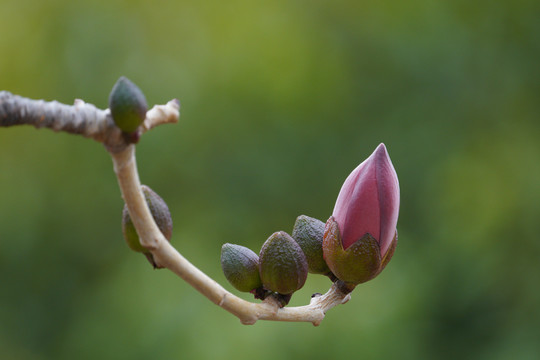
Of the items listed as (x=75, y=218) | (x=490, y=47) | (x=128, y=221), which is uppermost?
(x=490, y=47)

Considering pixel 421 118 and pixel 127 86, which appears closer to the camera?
pixel 127 86

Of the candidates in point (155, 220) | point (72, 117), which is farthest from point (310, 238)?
point (72, 117)

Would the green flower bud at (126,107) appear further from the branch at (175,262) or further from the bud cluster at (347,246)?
the bud cluster at (347,246)

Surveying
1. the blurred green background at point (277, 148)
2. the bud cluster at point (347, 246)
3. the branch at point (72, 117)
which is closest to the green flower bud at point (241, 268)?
the bud cluster at point (347, 246)

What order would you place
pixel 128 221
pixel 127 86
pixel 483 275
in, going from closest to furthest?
pixel 127 86
pixel 128 221
pixel 483 275

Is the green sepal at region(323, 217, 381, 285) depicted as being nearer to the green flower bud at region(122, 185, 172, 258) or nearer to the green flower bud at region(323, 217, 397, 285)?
Result: the green flower bud at region(323, 217, 397, 285)

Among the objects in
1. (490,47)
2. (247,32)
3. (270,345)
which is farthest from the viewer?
(490,47)

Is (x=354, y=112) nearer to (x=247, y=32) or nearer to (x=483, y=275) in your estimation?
(x=247, y=32)

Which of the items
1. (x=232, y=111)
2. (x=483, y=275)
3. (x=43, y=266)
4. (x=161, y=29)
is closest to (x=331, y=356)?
(x=483, y=275)
